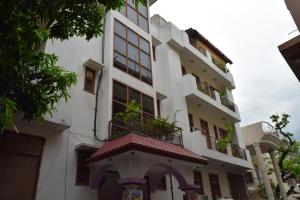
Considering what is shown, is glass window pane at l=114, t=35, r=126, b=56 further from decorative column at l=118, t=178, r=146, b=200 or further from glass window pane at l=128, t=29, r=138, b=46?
decorative column at l=118, t=178, r=146, b=200

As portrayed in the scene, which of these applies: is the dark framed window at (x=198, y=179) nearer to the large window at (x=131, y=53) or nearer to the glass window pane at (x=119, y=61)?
the large window at (x=131, y=53)

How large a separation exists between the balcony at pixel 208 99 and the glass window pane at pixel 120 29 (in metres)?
4.65

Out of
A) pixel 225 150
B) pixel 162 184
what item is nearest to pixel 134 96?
pixel 162 184

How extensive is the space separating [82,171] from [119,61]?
17.7ft

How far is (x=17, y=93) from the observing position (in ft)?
18.3

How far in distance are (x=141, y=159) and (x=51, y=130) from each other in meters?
3.24

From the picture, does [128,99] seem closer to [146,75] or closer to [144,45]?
[146,75]

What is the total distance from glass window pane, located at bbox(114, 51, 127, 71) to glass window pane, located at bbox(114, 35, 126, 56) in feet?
0.87

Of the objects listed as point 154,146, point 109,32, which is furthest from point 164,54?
point 154,146

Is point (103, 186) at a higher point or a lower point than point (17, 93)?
lower

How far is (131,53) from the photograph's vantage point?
13.3 m

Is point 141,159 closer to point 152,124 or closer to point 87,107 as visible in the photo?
point 152,124

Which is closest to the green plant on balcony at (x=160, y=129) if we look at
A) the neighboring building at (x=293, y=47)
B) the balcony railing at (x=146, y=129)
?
the balcony railing at (x=146, y=129)

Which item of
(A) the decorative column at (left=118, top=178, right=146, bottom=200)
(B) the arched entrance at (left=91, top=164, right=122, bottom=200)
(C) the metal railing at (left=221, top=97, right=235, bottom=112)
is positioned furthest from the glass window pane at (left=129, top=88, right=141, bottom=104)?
(C) the metal railing at (left=221, top=97, right=235, bottom=112)
